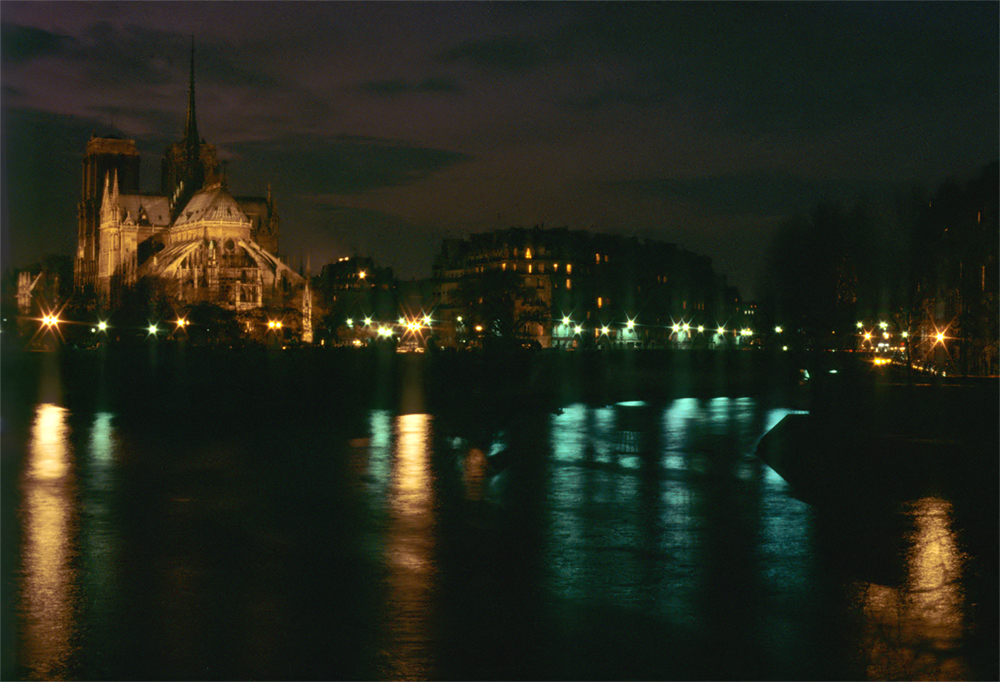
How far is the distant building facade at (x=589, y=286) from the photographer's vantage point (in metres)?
139

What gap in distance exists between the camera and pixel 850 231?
6600 cm

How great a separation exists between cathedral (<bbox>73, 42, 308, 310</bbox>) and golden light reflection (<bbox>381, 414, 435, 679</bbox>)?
375 ft

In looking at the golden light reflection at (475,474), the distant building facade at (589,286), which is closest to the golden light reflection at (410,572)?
the golden light reflection at (475,474)

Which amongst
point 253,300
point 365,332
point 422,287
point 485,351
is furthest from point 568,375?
point 422,287

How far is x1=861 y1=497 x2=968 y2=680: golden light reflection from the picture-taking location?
8.91 meters

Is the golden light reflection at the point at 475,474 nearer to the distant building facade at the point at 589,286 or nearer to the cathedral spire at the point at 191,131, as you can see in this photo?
the distant building facade at the point at 589,286

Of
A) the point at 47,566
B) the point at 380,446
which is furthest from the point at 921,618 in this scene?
the point at 380,446

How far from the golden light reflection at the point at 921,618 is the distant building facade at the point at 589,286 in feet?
354

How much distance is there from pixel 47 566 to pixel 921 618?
10383 mm

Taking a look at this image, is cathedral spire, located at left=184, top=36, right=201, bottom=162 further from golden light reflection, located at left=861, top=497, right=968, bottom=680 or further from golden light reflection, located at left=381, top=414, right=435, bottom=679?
golden light reflection, located at left=861, top=497, right=968, bottom=680

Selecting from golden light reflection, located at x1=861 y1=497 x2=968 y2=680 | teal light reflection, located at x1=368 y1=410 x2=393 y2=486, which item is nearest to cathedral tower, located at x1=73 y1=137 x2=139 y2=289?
teal light reflection, located at x1=368 y1=410 x2=393 y2=486

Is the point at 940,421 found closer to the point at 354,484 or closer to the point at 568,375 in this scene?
the point at 354,484

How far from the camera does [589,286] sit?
14838 centimetres

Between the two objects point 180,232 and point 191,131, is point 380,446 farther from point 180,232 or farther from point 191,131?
point 191,131
